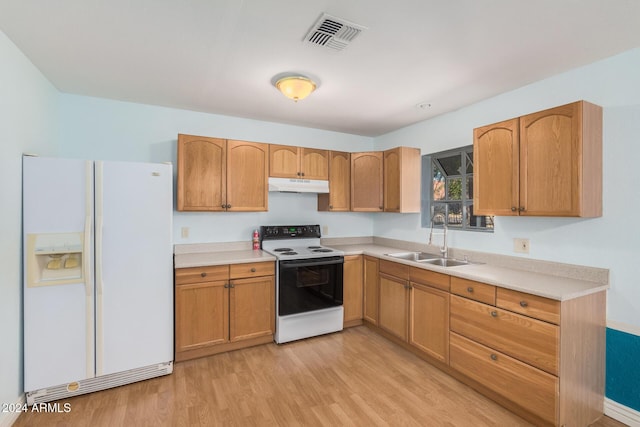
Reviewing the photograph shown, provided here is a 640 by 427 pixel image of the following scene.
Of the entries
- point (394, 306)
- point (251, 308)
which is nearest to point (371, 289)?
point (394, 306)

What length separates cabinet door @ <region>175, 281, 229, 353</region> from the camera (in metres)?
2.74

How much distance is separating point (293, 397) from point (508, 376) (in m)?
1.52

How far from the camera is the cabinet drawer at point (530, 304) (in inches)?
72.5

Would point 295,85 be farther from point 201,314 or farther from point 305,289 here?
point 201,314

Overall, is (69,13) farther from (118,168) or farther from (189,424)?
(189,424)

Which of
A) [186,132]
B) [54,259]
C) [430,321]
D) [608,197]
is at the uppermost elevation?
[186,132]

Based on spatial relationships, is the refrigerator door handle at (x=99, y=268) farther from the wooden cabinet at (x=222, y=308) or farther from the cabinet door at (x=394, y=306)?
the cabinet door at (x=394, y=306)

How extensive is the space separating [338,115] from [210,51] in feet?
5.46

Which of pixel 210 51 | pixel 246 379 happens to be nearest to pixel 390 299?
pixel 246 379

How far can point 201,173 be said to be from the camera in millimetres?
3078

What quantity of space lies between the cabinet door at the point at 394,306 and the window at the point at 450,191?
2.72 ft

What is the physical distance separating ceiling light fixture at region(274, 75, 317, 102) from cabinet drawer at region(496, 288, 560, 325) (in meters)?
2.09

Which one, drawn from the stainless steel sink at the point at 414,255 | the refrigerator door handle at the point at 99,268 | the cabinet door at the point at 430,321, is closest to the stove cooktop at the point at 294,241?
the stainless steel sink at the point at 414,255

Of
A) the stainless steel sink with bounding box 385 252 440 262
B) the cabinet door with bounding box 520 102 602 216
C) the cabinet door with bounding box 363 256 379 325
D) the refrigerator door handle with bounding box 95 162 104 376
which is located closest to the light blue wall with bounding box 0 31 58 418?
the refrigerator door handle with bounding box 95 162 104 376
